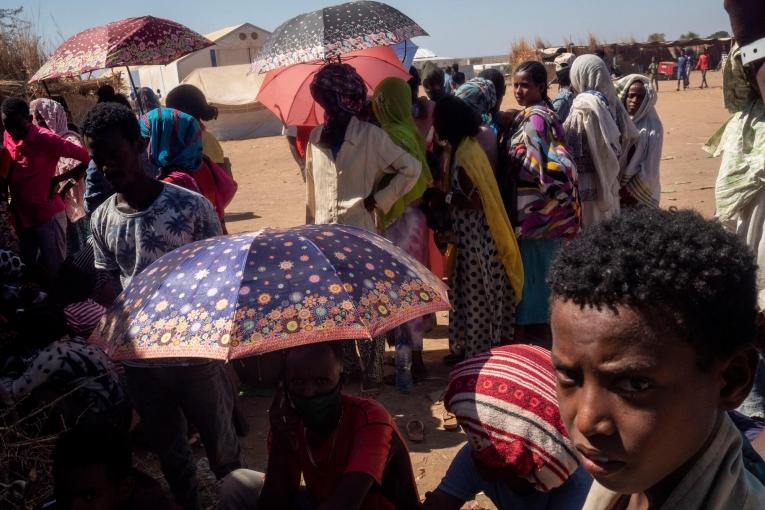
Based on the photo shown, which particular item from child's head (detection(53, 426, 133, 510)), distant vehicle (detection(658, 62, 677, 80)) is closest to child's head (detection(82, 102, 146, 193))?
child's head (detection(53, 426, 133, 510))

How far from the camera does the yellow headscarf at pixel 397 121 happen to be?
4805 millimetres

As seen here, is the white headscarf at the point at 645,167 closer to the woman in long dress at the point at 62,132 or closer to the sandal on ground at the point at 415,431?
the sandal on ground at the point at 415,431

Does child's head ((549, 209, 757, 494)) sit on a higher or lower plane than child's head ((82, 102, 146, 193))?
lower

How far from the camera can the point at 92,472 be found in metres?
2.45

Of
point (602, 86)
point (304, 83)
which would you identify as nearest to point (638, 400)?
point (602, 86)

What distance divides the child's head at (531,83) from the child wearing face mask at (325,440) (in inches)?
136

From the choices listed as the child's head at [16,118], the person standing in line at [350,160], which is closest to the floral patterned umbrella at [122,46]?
the child's head at [16,118]

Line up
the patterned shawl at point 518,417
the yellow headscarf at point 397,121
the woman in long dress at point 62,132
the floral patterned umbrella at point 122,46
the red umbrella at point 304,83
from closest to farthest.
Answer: the patterned shawl at point 518,417, the yellow headscarf at point 397,121, the floral patterned umbrella at point 122,46, the red umbrella at point 304,83, the woman in long dress at point 62,132

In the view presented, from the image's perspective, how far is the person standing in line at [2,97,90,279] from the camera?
246 inches

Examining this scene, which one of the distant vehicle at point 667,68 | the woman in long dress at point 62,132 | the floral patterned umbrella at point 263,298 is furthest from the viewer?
the distant vehicle at point 667,68

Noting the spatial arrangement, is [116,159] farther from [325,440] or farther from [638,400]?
[638,400]

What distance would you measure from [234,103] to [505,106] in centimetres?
1161

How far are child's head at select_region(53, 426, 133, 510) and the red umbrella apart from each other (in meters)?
4.13

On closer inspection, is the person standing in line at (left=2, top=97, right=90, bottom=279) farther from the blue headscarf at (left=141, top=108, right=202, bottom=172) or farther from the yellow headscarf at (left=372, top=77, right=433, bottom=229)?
the yellow headscarf at (left=372, top=77, right=433, bottom=229)
